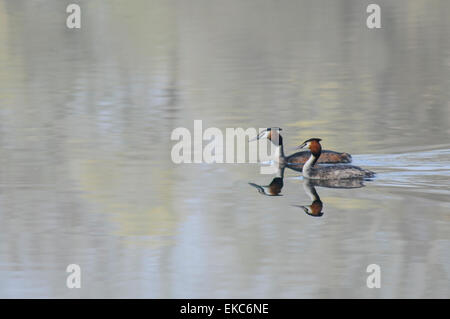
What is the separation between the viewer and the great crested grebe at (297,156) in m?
12.5

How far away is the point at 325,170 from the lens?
39.0ft

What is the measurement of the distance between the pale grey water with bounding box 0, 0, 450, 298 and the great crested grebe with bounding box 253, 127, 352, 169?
0.33m

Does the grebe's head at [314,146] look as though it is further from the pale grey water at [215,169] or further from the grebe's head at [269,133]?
the grebe's head at [269,133]

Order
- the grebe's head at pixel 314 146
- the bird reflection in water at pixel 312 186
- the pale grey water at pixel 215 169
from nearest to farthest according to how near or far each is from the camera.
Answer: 1. the pale grey water at pixel 215 169
2. the bird reflection in water at pixel 312 186
3. the grebe's head at pixel 314 146

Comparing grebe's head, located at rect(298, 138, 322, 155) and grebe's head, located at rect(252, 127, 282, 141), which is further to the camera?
grebe's head, located at rect(252, 127, 282, 141)

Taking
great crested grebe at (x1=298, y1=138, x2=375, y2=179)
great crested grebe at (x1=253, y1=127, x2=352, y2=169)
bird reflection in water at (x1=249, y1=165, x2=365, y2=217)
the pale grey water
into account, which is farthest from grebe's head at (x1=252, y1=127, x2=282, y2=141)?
bird reflection in water at (x1=249, y1=165, x2=365, y2=217)

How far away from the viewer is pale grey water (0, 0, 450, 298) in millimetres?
8516

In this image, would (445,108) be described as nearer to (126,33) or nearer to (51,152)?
(51,152)

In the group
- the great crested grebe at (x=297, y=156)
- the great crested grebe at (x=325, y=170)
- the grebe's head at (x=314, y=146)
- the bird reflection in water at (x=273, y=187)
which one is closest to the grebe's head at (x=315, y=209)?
the bird reflection in water at (x=273, y=187)

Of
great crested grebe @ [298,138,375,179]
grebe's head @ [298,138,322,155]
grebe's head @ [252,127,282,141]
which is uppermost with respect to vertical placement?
grebe's head @ [252,127,282,141]

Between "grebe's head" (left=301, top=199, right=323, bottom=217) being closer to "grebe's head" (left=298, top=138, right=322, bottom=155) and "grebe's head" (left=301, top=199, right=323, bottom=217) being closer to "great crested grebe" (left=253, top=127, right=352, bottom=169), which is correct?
"grebe's head" (left=298, top=138, right=322, bottom=155)

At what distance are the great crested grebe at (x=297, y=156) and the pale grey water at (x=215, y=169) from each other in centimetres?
33

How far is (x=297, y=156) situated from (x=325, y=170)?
1.24 metres

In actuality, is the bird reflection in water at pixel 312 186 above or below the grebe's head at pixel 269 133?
below
